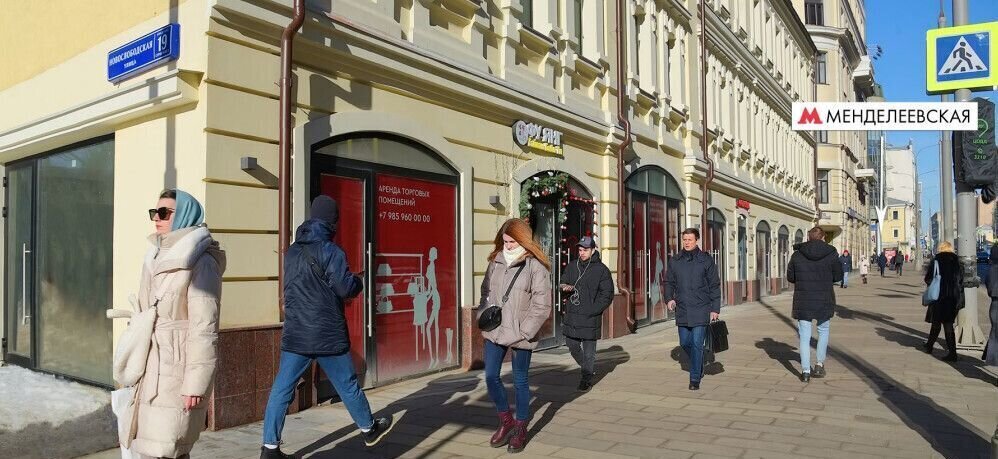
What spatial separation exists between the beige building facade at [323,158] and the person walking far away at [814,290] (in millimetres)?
3695

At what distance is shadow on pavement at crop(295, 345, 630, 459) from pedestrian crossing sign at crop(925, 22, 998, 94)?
4.10 metres

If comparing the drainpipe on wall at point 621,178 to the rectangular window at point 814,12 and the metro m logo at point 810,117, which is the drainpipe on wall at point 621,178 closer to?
the metro m logo at point 810,117

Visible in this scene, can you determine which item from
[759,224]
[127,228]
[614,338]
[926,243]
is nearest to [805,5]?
[759,224]

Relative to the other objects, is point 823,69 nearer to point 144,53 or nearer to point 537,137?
point 537,137

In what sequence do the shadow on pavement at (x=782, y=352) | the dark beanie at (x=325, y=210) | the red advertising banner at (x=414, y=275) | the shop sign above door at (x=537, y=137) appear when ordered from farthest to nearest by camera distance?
the shop sign above door at (x=537, y=137) < the shadow on pavement at (x=782, y=352) < the red advertising banner at (x=414, y=275) < the dark beanie at (x=325, y=210)

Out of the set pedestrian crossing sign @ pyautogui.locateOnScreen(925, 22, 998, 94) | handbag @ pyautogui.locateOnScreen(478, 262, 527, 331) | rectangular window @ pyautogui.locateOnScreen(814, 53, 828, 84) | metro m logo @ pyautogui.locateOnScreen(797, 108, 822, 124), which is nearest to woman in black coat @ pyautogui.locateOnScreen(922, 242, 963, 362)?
metro m logo @ pyautogui.locateOnScreen(797, 108, 822, 124)

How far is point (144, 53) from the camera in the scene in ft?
23.6

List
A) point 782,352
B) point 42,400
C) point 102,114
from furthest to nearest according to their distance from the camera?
point 782,352 < point 42,400 < point 102,114

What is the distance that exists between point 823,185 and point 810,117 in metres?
43.2

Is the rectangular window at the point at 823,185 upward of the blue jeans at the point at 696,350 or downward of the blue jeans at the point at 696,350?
upward

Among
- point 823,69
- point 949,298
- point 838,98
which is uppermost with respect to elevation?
point 823,69

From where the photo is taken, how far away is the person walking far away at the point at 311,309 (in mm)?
5070

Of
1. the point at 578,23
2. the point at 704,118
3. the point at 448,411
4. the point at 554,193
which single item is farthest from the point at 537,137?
the point at 704,118

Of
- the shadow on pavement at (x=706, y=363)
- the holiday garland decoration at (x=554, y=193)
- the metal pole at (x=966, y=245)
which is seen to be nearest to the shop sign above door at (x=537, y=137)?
the holiday garland decoration at (x=554, y=193)
